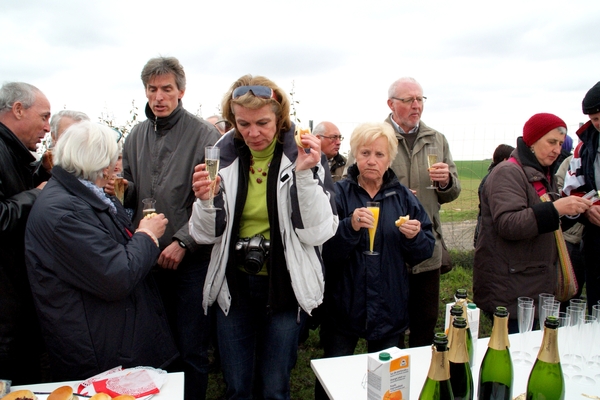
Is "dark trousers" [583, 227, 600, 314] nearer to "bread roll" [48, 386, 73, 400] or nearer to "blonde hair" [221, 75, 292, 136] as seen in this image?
"blonde hair" [221, 75, 292, 136]

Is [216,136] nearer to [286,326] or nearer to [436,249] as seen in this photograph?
[286,326]

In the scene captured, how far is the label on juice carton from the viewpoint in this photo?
4.45ft

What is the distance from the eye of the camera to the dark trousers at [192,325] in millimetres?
2816

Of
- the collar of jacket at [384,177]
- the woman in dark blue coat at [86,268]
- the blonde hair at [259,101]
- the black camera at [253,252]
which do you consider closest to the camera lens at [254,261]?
the black camera at [253,252]

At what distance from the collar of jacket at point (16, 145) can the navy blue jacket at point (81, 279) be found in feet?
2.12

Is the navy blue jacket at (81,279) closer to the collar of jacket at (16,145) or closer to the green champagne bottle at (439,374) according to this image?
the collar of jacket at (16,145)

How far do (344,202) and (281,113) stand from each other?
2.51 feet

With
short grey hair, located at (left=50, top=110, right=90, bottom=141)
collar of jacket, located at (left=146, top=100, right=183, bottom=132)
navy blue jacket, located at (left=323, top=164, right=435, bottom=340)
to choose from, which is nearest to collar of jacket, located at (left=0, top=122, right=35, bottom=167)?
short grey hair, located at (left=50, top=110, right=90, bottom=141)

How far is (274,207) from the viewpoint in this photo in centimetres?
224

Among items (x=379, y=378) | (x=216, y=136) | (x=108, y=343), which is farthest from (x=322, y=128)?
(x=379, y=378)

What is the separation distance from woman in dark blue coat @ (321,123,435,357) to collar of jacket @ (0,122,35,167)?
1.82 metres

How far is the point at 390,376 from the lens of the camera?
1.37 meters

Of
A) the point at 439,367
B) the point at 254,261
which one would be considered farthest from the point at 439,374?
the point at 254,261

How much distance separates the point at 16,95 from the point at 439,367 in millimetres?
2679
